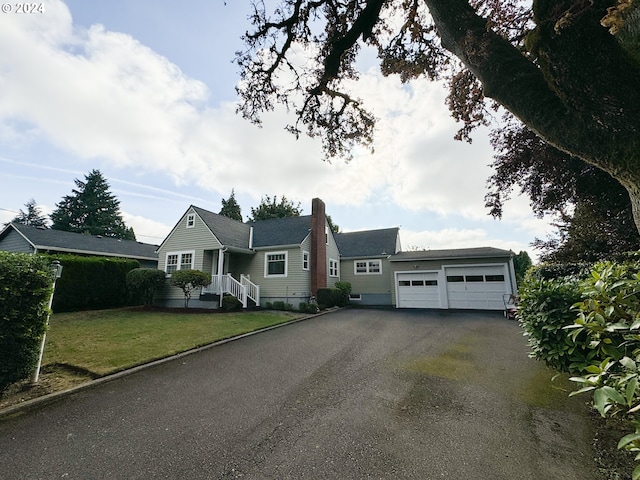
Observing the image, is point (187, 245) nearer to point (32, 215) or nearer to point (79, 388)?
point (79, 388)

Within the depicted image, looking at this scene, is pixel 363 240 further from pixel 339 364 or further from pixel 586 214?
pixel 339 364

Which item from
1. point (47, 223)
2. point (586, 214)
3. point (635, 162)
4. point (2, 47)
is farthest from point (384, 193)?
point (47, 223)

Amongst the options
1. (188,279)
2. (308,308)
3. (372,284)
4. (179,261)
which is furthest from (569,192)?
(179,261)

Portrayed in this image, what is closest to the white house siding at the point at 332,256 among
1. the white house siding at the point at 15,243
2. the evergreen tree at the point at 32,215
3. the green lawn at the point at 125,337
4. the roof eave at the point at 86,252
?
the green lawn at the point at 125,337

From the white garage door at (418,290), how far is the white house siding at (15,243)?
897 inches

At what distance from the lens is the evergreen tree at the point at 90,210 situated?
35.8 meters

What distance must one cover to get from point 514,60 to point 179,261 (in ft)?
57.6

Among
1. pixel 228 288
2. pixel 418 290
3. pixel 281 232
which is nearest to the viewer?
pixel 228 288

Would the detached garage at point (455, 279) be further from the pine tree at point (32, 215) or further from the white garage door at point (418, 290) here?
the pine tree at point (32, 215)

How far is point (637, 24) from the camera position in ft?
8.11

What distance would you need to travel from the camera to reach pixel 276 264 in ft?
53.9

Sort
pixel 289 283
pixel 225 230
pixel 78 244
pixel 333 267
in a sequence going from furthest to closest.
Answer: pixel 333 267, pixel 78 244, pixel 225 230, pixel 289 283

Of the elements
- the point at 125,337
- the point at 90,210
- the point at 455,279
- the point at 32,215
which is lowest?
the point at 125,337

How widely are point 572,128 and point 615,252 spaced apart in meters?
8.86
